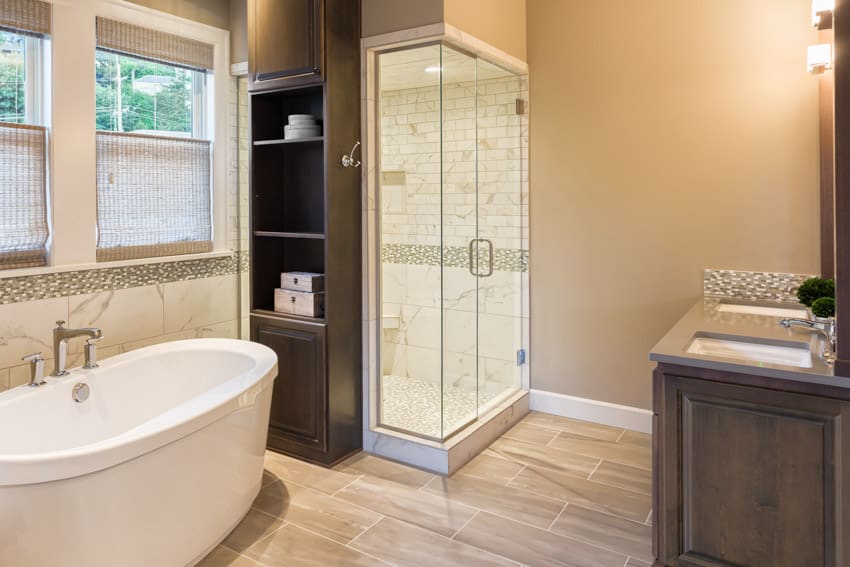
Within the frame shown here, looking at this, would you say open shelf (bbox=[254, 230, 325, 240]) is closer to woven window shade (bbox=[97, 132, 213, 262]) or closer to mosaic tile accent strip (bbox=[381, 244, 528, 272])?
mosaic tile accent strip (bbox=[381, 244, 528, 272])

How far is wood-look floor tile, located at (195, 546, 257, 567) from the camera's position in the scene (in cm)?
237

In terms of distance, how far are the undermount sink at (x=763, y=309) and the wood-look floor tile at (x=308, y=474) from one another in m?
2.13

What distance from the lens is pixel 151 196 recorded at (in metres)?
3.68

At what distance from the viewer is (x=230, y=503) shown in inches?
98.5

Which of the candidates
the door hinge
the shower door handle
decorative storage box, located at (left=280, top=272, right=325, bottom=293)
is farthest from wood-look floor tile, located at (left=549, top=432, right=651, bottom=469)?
the door hinge

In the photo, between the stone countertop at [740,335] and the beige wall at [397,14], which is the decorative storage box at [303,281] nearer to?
the beige wall at [397,14]

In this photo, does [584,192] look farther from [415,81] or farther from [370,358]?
[370,358]

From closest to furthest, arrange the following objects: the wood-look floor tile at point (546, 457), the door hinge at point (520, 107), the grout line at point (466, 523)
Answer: the grout line at point (466, 523) < the wood-look floor tile at point (546, 457) < the door hinge at point (520, 107)

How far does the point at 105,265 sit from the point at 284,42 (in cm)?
158

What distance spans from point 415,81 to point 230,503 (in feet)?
7.50

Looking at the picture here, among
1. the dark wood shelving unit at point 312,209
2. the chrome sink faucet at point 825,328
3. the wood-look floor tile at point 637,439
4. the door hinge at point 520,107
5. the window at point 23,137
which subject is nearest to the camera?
the chrome sink faucet at point 825,328

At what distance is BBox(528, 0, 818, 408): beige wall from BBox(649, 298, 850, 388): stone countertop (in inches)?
17.8

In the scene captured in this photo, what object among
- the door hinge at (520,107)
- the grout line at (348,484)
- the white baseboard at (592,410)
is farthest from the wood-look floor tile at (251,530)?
the door hinge at (520,107)

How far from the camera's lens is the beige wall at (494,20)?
3.23m
